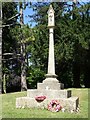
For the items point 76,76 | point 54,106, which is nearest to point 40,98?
point 54,106

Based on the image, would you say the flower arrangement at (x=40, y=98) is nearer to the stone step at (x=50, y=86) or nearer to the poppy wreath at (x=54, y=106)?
the poppy wreath at (x=54, y=106)

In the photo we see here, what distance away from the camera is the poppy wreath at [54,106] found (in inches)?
404

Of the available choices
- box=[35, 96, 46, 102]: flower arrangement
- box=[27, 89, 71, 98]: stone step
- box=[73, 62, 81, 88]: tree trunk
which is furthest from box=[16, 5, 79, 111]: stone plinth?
box=[73, 62, 81, 88]: tree trunk

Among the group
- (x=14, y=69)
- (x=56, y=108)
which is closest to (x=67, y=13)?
(x=14, y=69)

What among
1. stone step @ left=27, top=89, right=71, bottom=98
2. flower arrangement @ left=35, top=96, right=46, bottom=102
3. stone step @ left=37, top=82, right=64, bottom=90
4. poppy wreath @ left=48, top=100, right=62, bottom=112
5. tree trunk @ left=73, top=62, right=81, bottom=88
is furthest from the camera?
tree trunk @ left=73, top=62, right=81, bottom=88

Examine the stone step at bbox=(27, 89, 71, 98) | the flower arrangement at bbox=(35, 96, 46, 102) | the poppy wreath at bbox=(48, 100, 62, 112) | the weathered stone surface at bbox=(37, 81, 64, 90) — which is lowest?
the poppy wreath at bbox=(48, 100, 62, 112)

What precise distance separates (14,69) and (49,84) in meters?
21.7

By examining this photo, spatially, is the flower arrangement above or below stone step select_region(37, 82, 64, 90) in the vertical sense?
below

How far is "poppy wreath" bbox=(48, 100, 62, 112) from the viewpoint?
404 inches

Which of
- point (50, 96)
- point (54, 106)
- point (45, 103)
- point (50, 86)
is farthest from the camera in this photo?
point (50, 86)

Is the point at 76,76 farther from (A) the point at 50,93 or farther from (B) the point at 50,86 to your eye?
(A) the point at 50,93

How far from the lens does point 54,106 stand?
10.4m

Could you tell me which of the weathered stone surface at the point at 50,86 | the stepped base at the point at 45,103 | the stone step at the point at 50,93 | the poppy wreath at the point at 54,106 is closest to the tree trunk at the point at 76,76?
the weathered stone surface at the point at 50,86

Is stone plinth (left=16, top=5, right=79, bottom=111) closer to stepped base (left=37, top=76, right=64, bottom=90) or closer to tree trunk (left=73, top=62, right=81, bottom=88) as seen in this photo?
stepped base (left=37, top=76, right=64, bottom=90)
